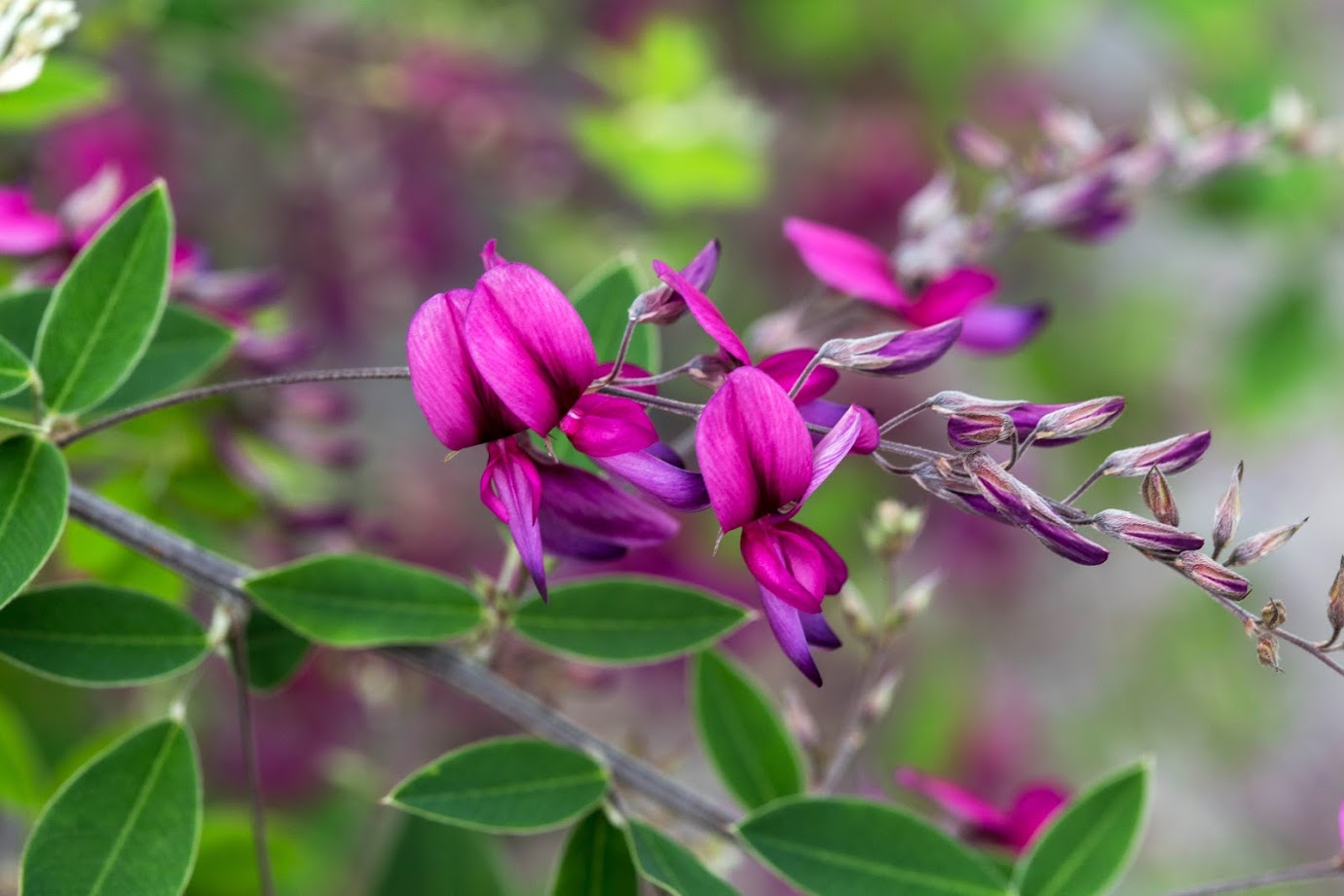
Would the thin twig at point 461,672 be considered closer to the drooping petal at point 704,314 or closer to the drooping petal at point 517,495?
the drooping petal at point 517,495

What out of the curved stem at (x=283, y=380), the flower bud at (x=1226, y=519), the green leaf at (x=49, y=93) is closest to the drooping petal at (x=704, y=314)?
the curved stem at (x=283, y=380)

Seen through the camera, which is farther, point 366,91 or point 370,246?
point 370,246

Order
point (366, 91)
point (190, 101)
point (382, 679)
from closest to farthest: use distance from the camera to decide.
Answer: point (382, 679), point (366, 91), point (190, 101)

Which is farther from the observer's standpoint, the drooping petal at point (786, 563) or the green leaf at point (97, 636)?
the green leaf at point (97, 636)

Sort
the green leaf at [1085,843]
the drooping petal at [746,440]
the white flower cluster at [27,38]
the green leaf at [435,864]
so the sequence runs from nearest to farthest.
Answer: the drooping petal at [746,440], the white flower cluster at [27,38], the green leaf at [1085,843], the green leaf at [435,864]

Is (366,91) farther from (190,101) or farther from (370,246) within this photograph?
(190,101)

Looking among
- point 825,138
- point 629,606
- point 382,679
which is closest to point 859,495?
point 825,138

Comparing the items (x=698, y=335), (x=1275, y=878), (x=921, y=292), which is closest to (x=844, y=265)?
(x=921, y=292)
